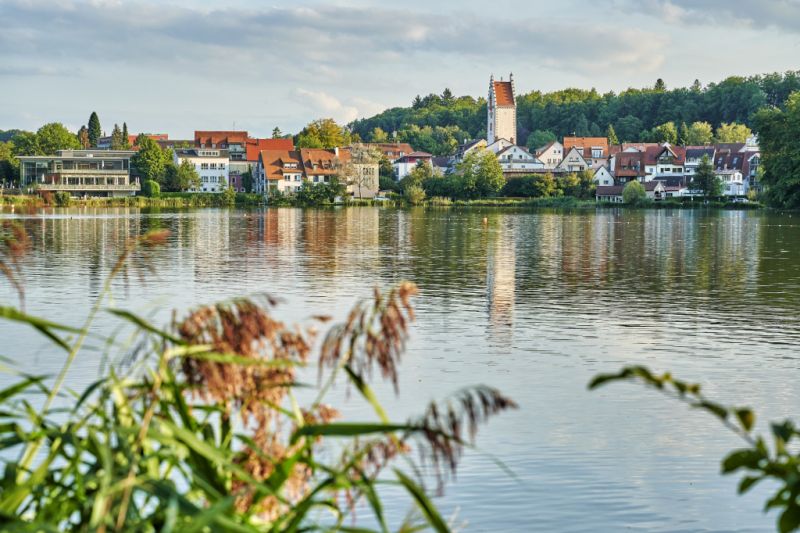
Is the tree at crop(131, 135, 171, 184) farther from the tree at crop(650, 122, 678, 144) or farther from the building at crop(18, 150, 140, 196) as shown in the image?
the tree at crop(650, 122, 678, 144)

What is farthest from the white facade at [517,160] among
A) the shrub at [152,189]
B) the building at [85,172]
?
the building at [85,172]

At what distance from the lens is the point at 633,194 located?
11462 cm

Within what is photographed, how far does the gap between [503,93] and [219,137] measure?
49.5 m

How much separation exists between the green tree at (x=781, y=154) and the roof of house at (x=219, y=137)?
85.5m

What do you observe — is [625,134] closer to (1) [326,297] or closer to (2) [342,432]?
(1) [326,297]

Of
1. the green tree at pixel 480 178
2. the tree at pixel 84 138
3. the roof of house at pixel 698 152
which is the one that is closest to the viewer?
the green tree at pixel 480 178

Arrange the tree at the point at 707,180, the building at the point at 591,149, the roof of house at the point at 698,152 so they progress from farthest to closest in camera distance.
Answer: the building at the point at 591,149, the roof of house at the point at 698,152, the tree at the point at 707,180

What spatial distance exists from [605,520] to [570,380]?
460cm

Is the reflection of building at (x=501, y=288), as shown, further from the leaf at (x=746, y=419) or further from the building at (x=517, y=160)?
the building at (x=517, y=160)

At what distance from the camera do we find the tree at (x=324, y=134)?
150 meters

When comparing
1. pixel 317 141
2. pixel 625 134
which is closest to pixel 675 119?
pixel 625 134

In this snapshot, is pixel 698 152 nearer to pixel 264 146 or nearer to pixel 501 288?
pixel 264 146


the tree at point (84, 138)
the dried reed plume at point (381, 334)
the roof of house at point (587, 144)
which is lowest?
the dried reed plume at point (381, 334)

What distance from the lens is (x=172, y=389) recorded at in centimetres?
291
